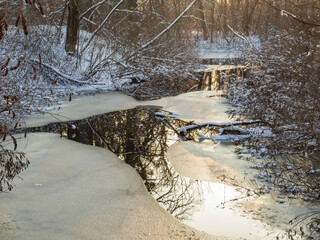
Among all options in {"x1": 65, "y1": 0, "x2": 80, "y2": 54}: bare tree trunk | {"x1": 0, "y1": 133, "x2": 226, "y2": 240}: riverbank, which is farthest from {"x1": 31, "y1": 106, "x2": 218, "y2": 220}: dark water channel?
{"x1": 65, "y1": 0, "x2": 80, "y2": 54}: bare tree trunk

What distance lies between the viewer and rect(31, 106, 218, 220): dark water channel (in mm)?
4586

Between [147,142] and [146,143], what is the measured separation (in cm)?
7

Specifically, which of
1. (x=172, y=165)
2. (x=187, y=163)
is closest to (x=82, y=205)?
(x=172, y=165)

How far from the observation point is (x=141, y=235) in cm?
353

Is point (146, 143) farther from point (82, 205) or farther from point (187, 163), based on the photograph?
point (82, 205)

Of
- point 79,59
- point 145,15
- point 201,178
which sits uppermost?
point 145,15

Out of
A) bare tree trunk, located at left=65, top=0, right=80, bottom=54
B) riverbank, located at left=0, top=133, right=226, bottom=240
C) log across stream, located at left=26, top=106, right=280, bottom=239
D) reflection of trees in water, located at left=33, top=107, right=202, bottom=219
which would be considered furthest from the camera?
bare tree trunk, located at left=65, top=0, right=80, bottom=54

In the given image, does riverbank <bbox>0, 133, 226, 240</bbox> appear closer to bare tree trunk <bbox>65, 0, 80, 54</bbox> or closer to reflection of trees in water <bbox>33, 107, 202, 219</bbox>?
reflection of trees in water <bbox>33, 107, 202, 219</bbox>

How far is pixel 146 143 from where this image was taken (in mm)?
6723

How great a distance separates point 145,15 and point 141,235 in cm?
1162

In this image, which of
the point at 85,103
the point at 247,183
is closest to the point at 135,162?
the point at 247,183

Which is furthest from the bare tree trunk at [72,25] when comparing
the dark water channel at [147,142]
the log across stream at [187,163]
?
the dark water channel at [147,142]

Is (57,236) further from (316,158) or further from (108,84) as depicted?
(108,84)

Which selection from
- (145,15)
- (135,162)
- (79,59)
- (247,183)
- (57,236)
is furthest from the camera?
(145,15)
